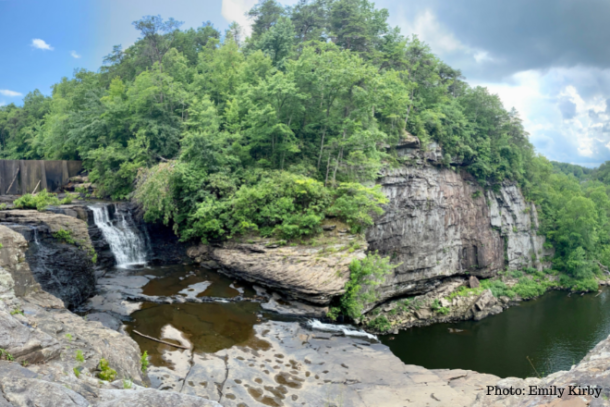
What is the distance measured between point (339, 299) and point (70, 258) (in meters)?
10.7

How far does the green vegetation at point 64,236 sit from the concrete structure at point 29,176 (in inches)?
431

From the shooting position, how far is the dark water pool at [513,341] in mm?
18625

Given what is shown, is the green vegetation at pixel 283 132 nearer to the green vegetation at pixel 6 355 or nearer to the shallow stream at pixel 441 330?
the shallow stream at pixel 441 330

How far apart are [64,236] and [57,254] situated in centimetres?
93

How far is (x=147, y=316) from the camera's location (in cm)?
1253

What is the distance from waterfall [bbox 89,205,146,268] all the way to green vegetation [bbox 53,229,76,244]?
372 cm

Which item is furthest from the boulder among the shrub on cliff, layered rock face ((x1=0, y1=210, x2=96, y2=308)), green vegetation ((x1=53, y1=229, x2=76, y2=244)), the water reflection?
the shrub on cliff

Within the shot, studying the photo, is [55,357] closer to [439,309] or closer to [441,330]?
[441,330]

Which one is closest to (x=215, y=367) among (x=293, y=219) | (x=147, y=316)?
(x=147, y=316)

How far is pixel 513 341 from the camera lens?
70.3 feet

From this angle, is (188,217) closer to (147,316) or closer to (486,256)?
(147,316)

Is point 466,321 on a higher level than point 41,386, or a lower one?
lower

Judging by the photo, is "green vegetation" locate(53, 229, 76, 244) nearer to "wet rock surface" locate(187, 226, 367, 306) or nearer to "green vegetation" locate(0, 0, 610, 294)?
"green vegetation" locate(0, 0, 610, 294)

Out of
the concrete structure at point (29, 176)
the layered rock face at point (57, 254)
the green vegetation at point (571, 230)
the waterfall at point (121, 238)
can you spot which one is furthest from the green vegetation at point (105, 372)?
the green vegetation at point (571, 230)
